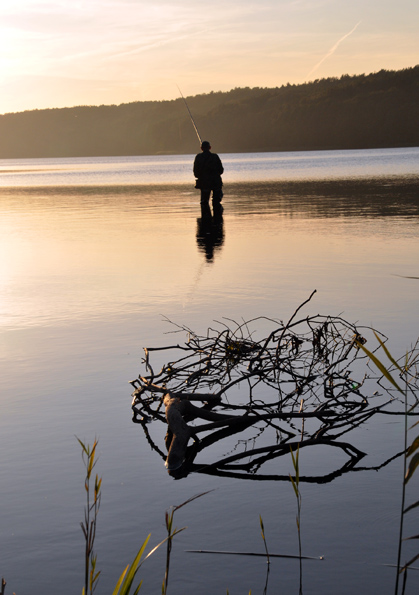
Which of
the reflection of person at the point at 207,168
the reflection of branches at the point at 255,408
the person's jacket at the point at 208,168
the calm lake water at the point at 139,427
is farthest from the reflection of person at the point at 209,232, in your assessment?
the reflection of branches at the point at 255,408

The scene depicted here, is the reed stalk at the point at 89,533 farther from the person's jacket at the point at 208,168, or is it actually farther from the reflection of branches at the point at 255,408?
the person's jacket at the point at 208,168

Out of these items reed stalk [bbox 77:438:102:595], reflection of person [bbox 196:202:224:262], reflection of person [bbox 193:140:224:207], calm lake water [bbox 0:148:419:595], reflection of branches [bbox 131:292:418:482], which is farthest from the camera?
reflection of person [bbox 193:140:224:207]

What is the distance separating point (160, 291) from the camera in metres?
11.0

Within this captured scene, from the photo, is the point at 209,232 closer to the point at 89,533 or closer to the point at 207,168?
the point at 207,168

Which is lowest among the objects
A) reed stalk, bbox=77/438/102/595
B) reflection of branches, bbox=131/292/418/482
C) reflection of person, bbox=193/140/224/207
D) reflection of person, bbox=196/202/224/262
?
reflection of person, bbox=196/202/224/262

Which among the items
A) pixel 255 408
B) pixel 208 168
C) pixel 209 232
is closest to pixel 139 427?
pixel 255 408

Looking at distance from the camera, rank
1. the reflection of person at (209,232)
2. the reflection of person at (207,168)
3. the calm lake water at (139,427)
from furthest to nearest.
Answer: the reflection of person at (207,168) < the reflection of person at (209,232) < the calm lake water at (139,427)

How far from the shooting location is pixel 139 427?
5656 millimetres

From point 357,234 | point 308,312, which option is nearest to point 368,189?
point 357,234

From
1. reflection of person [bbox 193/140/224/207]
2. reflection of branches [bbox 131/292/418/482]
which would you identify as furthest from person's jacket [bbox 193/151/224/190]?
reflection of branches [bbox 131/292/418/482]

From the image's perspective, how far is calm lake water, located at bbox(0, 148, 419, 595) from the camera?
3.66 meters

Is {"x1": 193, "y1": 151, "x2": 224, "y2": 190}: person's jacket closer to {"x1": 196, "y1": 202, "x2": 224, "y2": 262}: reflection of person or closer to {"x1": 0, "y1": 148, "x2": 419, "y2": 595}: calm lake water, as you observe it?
{"x1": 196, "y1": 202, "x2": 224, "y2": 262}: reflection of person

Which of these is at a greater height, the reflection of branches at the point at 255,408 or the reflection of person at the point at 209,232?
the reflection of branches at the point at 255,408

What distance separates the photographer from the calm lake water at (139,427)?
3664 millimetres
